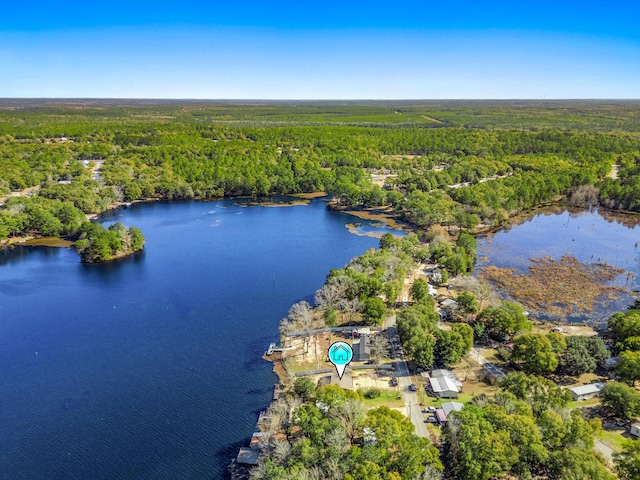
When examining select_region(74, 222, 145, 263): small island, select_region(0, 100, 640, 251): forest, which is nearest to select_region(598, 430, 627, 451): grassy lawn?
→ select_region(0, 100, 640, 251): forest

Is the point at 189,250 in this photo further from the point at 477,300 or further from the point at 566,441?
the point at 566,441

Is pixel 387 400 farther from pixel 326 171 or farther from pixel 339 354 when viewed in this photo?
pixel 326 171

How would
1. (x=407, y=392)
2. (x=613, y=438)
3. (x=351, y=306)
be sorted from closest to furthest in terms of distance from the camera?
(x=613, y=438) < (x=407, y=392) < (x=351, y=306)

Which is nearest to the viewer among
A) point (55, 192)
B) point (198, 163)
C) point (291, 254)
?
point (291, 254)

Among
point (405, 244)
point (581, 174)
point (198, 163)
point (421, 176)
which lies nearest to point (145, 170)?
point (198, 163)

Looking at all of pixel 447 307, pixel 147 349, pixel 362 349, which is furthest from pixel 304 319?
pixel 447 307
